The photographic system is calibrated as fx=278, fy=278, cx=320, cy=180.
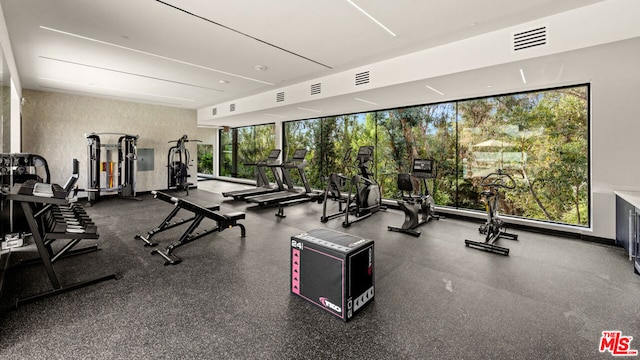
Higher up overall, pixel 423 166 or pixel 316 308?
pixel 423 166

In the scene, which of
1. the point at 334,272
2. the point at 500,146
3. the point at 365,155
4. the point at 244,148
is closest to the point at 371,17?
the point at 365,155

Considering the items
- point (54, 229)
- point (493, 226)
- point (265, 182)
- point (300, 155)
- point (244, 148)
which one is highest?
point (244, 148)

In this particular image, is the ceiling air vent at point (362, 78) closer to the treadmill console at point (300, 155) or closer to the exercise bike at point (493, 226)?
the treadmill console at point (300, 155)

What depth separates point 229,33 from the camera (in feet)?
12.6

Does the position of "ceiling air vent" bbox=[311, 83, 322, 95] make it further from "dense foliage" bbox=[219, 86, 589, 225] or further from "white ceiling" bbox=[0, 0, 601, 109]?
"dense foliage" bbox=[219, 86, 589, 225]

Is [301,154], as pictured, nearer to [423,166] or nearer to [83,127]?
[423,166]

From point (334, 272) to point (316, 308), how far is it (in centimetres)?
43

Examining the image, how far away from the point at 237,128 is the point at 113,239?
8842 millimetres

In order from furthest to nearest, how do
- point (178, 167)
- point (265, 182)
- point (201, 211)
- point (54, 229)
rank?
point (178, 167) < point (265, 182) < point (201, 211) < point (54, 229)

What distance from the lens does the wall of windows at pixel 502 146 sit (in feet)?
15.6

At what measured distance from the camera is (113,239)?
4.16 m

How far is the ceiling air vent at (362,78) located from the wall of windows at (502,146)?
1583 millimetres

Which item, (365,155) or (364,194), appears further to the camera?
(365,155)

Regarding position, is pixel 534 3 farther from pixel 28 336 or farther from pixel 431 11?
pixel 28 336
